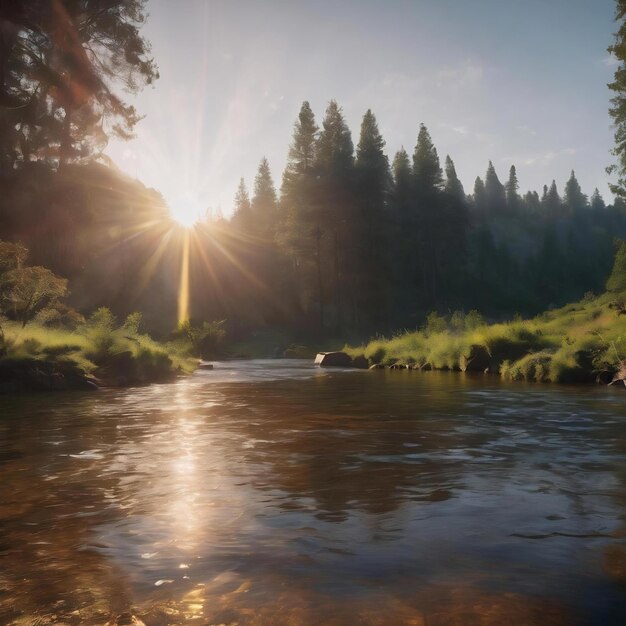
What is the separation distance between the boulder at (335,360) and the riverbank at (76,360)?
27.2ft

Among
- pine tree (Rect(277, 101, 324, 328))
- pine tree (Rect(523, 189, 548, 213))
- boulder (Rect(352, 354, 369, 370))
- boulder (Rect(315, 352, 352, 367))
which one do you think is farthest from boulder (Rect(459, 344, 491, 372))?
pine tree (Rect(523, 189, 548, 213))

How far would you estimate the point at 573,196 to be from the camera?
136250 mm

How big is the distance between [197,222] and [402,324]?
1083 inches

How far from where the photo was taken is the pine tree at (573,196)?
134000 millimetres

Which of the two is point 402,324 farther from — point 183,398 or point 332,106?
point 183,398

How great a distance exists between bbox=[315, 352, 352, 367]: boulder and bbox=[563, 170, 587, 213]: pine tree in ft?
397

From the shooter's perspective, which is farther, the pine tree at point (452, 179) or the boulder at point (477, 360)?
the pine tree at point (452, 179)

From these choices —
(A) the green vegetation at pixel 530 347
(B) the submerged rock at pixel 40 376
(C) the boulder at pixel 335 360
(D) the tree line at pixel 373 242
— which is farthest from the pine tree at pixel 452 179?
(B) the submerged rock at pixel 40 376

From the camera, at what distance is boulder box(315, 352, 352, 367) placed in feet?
91.0

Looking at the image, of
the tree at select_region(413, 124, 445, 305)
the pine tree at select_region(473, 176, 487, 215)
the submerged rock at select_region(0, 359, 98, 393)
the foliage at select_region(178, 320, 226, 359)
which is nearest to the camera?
the submerged rock at select_region(0, 359, 98, 393)

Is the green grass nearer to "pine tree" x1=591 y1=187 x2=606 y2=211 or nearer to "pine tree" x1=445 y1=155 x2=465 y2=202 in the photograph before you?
"pine tree" x1=445 y1=155 x2=465 y2=202

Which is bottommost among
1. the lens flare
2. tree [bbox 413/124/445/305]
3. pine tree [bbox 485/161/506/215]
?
the lens flare

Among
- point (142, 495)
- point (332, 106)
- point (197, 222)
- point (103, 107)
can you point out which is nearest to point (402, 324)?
point (332, 106)

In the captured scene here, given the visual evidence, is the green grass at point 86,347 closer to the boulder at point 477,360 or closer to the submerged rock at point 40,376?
the submerged rock at point 40,376
